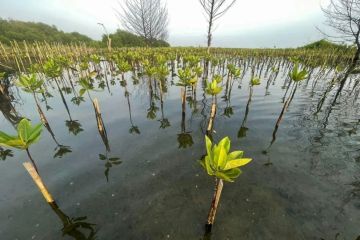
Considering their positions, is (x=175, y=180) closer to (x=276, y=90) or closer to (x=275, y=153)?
(x=275, y=153)

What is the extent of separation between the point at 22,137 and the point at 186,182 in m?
2.93

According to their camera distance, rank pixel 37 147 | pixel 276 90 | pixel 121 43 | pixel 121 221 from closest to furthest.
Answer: pixel 121 221
pixel 37 147
pixel 276 90
pixel 121 43

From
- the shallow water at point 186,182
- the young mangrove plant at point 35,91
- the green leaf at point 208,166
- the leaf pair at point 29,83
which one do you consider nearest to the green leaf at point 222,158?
the green leaf at point 208,166

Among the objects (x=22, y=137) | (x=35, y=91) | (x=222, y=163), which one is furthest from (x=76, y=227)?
(x=35, y=91)

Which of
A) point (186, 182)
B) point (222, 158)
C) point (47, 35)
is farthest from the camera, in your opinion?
point (47, 35)

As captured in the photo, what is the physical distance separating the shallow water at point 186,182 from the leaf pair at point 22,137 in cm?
148

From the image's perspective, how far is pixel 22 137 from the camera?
274cm

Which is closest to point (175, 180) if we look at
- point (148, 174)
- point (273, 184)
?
point (148, 174)

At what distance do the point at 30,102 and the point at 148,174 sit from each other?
26.1 ft

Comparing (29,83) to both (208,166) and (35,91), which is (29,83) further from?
(208,166)

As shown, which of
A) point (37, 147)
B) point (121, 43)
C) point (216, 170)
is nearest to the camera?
point (216, 170)

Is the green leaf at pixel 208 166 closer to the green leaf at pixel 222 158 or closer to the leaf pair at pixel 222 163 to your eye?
the leaf pair at pixel 222 163

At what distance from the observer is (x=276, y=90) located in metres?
10.6

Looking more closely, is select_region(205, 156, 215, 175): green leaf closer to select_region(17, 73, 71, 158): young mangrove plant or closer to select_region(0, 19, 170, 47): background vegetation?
select_region(17, 73, 71, 158): young mangrove plant
